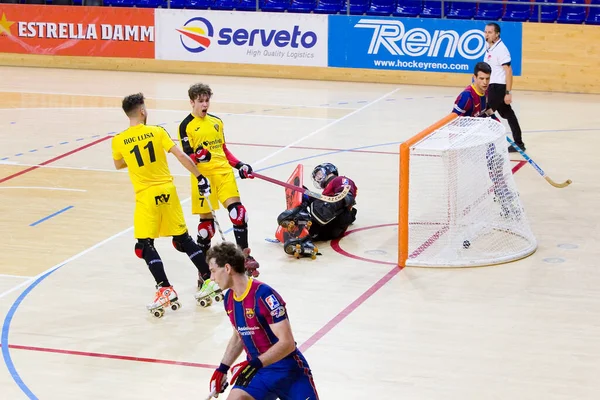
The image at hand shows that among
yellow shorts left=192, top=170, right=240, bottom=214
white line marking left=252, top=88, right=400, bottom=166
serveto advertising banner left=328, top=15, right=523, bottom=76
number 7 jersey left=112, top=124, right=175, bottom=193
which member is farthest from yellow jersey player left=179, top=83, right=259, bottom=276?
serveto advertising banner left=328, top=15, right=523, bottom=76

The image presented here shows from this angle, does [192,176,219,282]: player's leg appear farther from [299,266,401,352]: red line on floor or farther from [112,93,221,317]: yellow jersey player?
[299,266,401,352]: red line on floor

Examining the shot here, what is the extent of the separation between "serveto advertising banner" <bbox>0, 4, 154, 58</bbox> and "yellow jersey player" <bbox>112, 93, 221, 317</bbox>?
16.6 metres

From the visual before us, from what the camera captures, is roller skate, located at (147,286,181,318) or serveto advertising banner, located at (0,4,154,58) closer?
roller skate, located at (147,286,181,318)

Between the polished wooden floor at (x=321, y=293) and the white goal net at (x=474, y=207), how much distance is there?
0.89 ft

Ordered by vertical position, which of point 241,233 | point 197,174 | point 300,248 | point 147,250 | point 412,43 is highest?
point 197,174

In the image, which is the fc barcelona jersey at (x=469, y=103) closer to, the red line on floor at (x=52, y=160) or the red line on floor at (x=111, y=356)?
the red line on floor at (x=111, y=356)

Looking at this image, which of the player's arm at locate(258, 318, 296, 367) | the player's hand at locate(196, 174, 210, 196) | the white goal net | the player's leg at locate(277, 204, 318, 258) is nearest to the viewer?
the player's arm at locate(258, 318, 296, 367)

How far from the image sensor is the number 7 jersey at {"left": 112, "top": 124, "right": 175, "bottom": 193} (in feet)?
31.9

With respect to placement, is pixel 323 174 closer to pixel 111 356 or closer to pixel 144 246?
pixel 144 246

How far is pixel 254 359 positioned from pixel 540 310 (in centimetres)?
443

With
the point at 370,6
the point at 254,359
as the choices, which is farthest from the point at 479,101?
the point at 370,6

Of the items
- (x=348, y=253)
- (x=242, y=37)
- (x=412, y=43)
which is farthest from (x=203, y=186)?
(x=242, y=37)

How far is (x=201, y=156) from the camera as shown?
411 inches

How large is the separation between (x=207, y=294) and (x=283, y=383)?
3.72m
